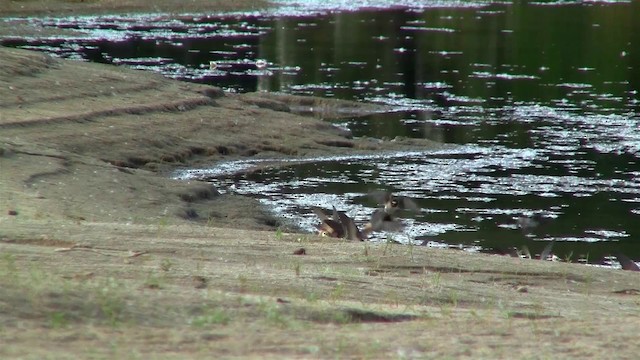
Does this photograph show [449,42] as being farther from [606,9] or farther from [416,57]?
[606,9]

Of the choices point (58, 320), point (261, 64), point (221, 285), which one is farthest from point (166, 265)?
point (261, 64)

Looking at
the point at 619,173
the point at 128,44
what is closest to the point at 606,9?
the point at 128,44

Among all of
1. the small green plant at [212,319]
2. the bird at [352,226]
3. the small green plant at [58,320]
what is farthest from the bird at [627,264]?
the small green plant at [58,320]

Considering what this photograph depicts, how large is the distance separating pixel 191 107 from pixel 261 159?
2146 mm

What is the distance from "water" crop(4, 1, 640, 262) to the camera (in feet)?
45.2

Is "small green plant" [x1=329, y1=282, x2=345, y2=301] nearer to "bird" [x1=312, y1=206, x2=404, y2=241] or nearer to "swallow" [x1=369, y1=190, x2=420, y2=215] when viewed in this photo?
"bird" [x1=312, y1=206, x2=404, y2=241]

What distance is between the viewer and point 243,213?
12.8 meters

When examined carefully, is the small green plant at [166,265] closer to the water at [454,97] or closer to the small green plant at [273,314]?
the small green plant at [273,314]

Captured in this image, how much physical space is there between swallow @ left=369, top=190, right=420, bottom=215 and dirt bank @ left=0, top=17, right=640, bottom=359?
1.27 meters

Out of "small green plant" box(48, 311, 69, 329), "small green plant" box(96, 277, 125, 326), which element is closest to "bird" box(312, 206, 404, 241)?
"small green plant" box(96, 277, 125, 326)

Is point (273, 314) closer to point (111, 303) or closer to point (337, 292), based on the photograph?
point (111, 303)

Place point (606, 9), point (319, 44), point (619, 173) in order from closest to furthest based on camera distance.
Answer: point (619, 173) < point (319, 44) < point (606, 9)

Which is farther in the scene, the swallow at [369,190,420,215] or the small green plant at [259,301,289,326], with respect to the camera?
the swallow at [369,190,420,215]

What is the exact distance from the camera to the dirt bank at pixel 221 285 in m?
5.14
